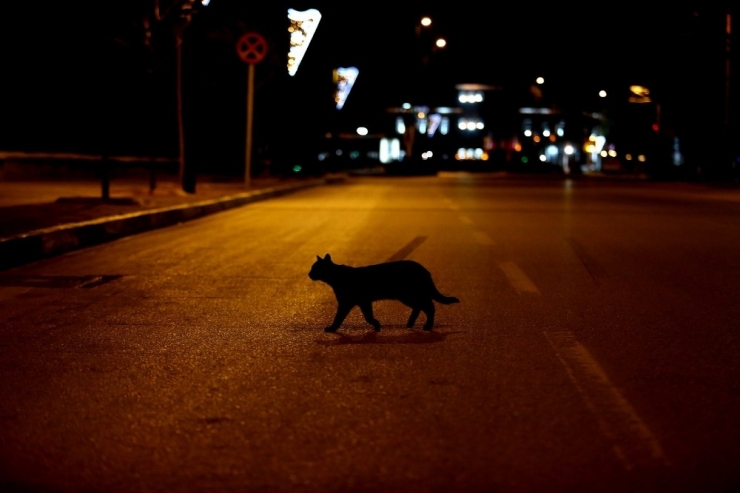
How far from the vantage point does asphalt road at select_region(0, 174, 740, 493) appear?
179 inches

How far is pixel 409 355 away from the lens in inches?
279

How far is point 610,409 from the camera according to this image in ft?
18.4

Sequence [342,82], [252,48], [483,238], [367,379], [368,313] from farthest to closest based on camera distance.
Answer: [342,82]
[252,48]
[483,238]
[368,313]
[367,379]

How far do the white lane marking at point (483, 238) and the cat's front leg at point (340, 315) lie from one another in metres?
7.74

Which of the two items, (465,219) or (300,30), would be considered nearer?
(465,219)

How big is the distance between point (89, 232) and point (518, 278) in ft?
25.1

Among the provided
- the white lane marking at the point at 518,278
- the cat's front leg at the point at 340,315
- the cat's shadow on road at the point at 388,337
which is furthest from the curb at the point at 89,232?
the cat's shadow on road at the point at 388,337

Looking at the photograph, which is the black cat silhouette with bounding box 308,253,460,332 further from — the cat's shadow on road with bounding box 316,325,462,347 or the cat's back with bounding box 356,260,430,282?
the cat's shadow on road with bounding box 316,325,462,347

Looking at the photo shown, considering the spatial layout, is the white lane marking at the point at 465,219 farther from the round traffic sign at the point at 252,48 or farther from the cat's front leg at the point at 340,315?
the cat's front leg at the point at 340,315

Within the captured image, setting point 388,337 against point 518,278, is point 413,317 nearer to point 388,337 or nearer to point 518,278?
point 388,337

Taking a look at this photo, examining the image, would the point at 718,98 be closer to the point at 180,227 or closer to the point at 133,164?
the point at 133,164

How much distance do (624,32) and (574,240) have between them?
56605 mm

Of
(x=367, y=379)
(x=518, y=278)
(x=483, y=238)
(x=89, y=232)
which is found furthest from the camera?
(x=483, y=238)

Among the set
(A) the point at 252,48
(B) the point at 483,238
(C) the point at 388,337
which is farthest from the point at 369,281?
(A) the point at 252,48
